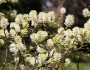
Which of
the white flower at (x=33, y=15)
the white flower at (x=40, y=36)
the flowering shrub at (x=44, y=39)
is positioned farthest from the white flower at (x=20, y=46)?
the white flower at (x=33, y=15)

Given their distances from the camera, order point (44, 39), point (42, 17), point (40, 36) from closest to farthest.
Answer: point (40, 36)
point (44, 39)
point (42, 17)

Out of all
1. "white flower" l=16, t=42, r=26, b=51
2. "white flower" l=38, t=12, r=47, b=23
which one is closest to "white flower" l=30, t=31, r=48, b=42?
"white flower" l=16, t=42, r=26, b=51

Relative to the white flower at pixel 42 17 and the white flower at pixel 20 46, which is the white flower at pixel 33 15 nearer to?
the white flower at pixel 42 17

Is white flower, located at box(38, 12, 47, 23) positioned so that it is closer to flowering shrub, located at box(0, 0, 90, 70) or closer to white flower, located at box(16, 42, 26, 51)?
flowering shrub, located at box(0, 0, 90, 70)

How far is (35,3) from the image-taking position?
17.3m

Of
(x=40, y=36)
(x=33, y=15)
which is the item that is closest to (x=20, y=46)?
(x=40, y=36)

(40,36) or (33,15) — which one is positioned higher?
(33,15)

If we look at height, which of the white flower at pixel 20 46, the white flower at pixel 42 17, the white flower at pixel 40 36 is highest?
the white flower at pixel 42 17

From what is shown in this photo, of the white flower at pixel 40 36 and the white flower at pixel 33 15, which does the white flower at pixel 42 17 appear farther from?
the white flower at pixel 40 36

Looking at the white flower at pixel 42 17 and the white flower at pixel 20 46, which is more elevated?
the white flower at pixel 42 17

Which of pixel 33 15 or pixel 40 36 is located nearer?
pixel 40 36

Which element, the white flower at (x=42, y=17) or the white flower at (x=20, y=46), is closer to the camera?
the white flower at (x=20, y=46)

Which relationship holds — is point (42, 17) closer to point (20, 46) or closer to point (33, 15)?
point (33, 15)

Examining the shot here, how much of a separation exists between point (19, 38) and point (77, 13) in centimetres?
1417
